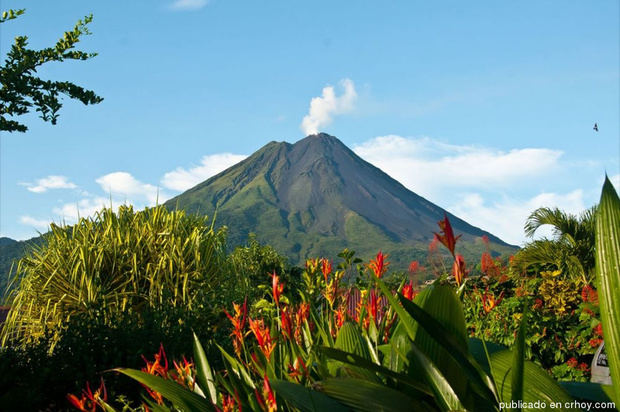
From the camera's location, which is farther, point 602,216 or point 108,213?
point 108,213

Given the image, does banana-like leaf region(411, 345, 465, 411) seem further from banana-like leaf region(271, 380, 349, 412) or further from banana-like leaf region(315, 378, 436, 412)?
banana-like leaf region(271, 380, 349, 412)

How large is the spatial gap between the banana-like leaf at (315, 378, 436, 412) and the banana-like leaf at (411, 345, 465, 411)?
0.23 feet

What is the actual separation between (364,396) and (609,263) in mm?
577

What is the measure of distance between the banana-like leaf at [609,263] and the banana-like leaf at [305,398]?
60 cm

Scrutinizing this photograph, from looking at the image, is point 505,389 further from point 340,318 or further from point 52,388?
point 52,388

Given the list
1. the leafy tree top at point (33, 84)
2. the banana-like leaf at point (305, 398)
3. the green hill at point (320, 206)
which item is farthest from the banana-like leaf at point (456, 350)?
the green hill at point (320, 206)

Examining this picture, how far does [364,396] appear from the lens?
1154 millimetres

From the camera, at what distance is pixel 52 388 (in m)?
3.77

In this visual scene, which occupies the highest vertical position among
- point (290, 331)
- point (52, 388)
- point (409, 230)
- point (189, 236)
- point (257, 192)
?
point (257, 192)

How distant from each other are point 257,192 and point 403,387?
13109 cm

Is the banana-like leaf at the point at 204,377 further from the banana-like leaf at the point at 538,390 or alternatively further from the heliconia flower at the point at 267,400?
the banana-like leaf at the point at 538,390

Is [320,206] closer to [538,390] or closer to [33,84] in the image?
[33,84]

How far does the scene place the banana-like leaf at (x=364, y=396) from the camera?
115 cm

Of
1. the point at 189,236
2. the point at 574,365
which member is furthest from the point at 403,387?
the point at 189,236
